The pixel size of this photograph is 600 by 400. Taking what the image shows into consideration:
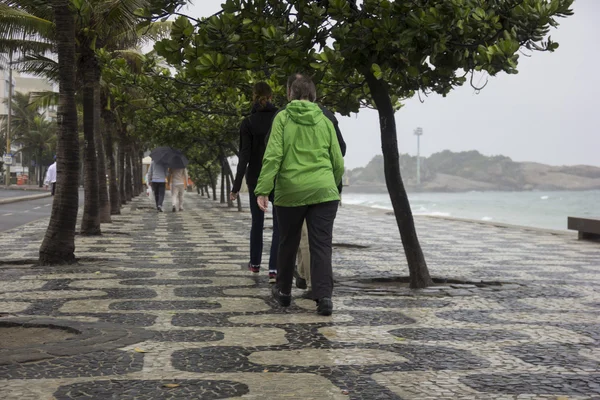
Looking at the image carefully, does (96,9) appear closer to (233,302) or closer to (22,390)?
(233,302)

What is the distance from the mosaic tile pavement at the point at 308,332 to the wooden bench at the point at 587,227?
16.8ft

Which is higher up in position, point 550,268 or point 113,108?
point 113,108

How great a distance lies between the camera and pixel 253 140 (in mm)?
8828

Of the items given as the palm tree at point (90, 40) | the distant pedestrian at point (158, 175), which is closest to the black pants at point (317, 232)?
the palm tree at point (90, 40)

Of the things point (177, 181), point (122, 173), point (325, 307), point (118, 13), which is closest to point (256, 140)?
point (325, 307)

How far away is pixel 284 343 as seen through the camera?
17.9 feet

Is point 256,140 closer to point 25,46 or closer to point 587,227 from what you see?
point 587,227

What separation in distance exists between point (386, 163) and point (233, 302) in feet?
8.46

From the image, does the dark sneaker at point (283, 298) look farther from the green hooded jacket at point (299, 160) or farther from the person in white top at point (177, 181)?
the person in white top at point (177, 181)

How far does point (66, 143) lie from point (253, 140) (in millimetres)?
3502

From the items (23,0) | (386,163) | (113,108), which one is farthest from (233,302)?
(113,108)

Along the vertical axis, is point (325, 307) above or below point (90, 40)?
below

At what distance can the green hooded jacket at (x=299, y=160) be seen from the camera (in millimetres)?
6770

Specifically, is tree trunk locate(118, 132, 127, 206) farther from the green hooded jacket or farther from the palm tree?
the green hooded jacket
